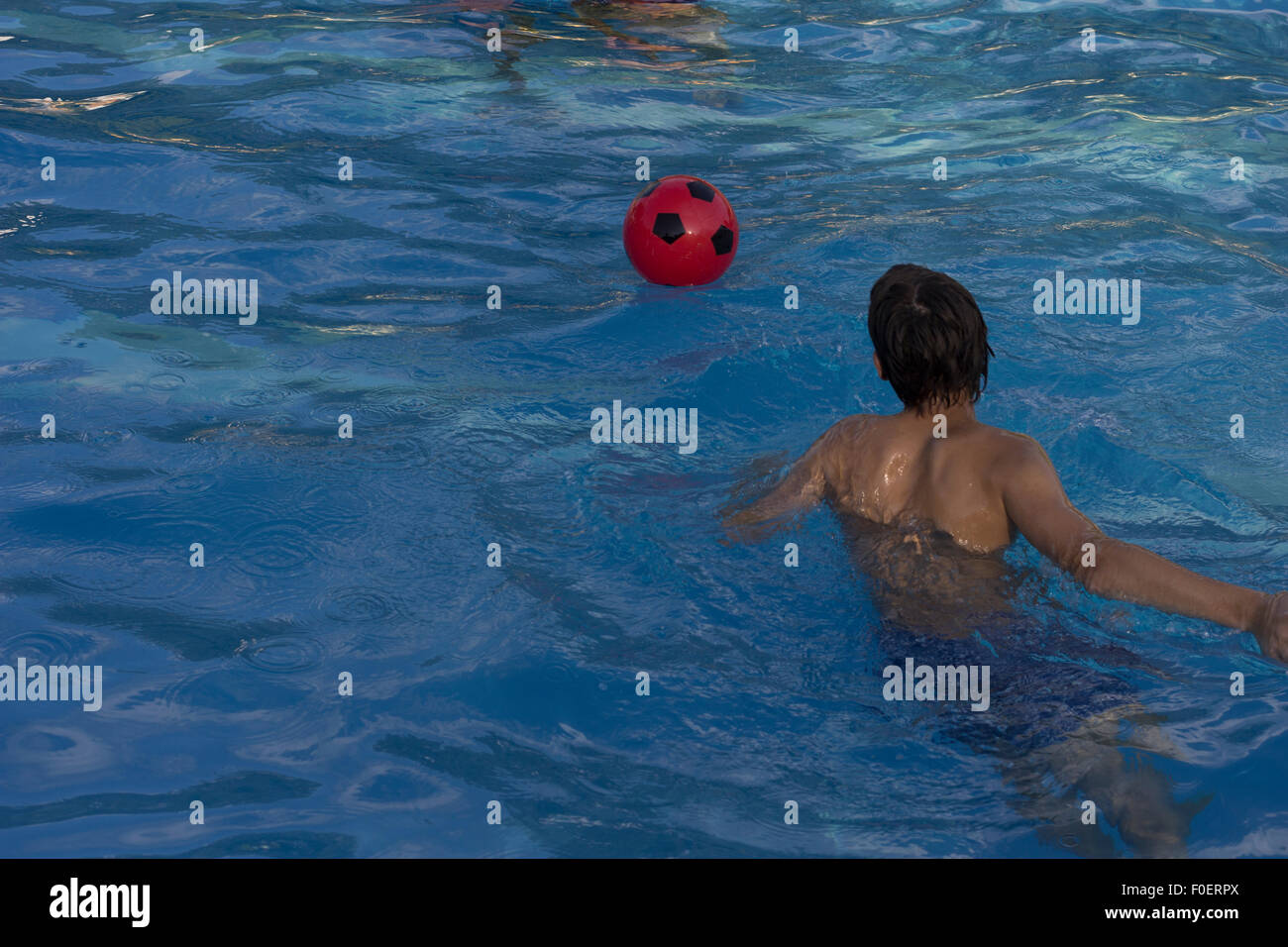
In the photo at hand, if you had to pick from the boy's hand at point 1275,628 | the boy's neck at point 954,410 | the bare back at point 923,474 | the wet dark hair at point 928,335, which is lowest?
the boy's hand at point 1275,628

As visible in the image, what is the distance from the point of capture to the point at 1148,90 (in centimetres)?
1080

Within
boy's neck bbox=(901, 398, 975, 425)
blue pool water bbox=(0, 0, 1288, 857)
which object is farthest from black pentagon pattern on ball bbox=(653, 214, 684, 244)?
boy's neck bbox=(901, 398, 975, 425)

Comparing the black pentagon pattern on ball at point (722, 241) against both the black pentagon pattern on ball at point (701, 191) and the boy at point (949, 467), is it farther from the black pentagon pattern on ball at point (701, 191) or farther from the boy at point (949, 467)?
the boy at point (949, 467)

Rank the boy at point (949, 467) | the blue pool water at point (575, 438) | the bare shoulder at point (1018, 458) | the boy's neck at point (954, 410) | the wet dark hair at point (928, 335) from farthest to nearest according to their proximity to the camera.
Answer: the boy's neck at point (954, 410), the wet dark hair at point (928, 335), the bare shoulder at point (1018, 458), the blue pool water at point (575, 438), the boy at point (949, 467)

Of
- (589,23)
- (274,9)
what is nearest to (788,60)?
(589,23)

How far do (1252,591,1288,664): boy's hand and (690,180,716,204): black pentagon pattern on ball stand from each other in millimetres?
4400

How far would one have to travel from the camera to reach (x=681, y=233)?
7.15 m

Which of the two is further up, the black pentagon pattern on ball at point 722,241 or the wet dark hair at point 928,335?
the black pentagon pattern on ball at point 722,241

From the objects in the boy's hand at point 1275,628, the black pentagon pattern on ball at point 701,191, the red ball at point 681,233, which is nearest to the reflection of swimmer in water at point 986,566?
the boy's hand at point 1275,628

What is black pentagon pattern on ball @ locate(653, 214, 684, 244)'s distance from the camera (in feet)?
23.4

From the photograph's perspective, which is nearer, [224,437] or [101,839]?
[101,839]

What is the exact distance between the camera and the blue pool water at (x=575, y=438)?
3969 millimetres
